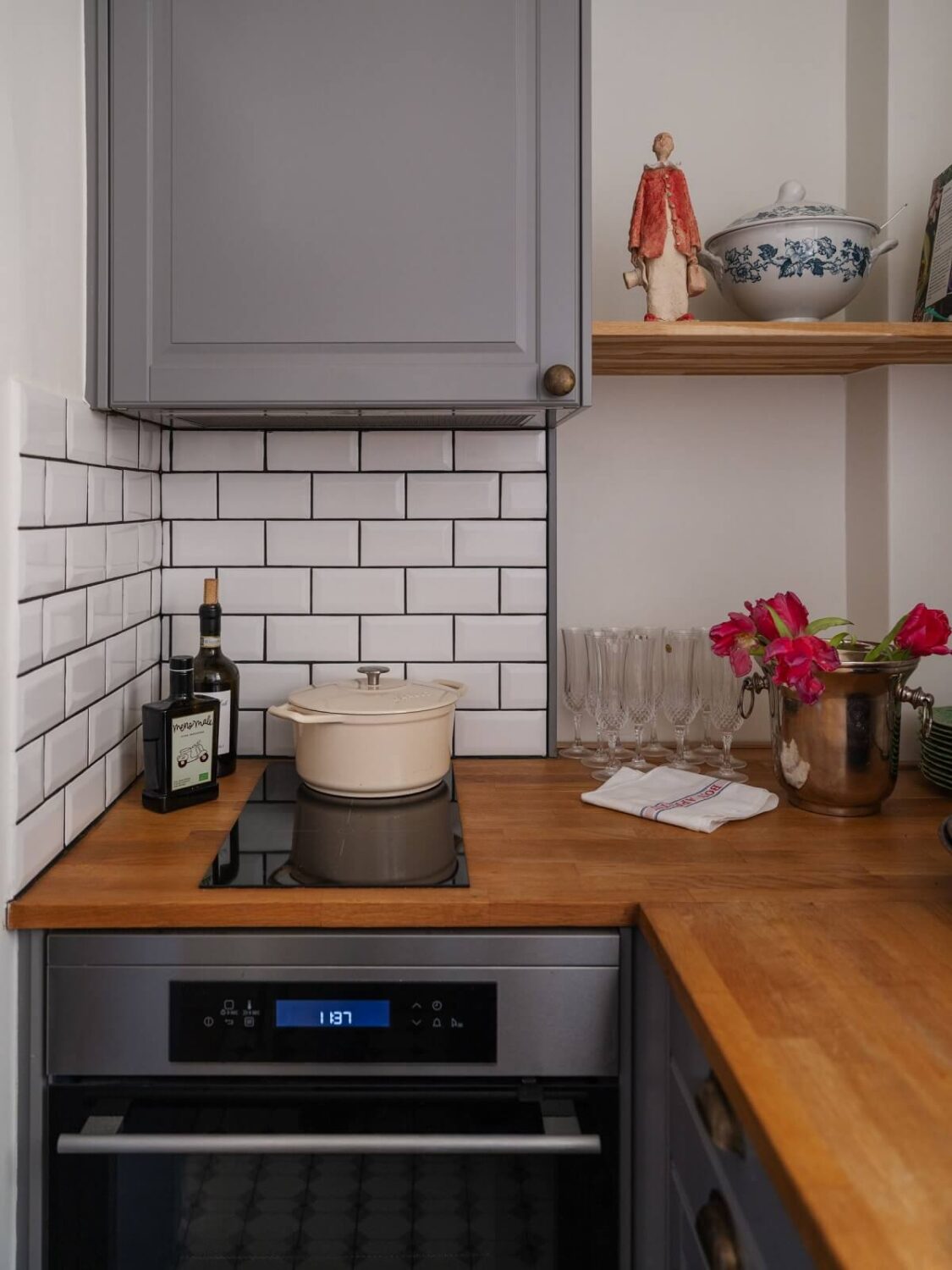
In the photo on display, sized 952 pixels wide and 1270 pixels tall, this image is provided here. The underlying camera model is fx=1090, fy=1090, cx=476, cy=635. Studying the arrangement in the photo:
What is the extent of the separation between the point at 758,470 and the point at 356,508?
0.76 m

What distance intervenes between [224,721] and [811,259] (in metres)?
1.19

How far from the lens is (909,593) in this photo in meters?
1.91

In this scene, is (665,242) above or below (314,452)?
above

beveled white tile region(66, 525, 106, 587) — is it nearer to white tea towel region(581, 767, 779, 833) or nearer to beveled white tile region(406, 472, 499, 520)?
beveled white tile region(406, 472, 499, 520)

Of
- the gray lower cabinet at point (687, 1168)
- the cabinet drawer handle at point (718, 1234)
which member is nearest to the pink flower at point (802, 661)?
the gray lower cabinet at point (687, 1168)

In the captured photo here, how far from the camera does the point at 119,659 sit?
167 centimetres

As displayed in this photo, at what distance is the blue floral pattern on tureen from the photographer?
5.51 ft

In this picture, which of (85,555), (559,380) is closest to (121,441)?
(85,555)

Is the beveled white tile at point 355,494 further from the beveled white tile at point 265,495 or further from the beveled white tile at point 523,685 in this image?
the beveled white tile at point 523,685

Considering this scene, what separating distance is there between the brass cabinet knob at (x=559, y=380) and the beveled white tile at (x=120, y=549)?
0.68 m

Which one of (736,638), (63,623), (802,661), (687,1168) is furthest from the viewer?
(736,638)

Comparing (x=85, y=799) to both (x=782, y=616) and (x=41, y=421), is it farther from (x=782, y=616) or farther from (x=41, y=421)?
(x=782, y=616)

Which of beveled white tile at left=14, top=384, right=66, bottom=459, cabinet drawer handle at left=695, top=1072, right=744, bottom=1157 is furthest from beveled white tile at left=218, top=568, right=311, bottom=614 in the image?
cabinet drawer handle at left=695, top=1072, right=744, bottom=1157

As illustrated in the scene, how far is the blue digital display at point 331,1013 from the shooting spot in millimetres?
1269
